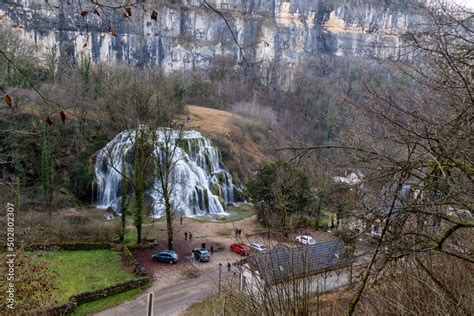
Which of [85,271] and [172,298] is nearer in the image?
[172,298]

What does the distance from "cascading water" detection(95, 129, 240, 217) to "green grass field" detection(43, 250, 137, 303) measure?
5835 mm

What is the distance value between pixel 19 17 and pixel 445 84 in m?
46.1

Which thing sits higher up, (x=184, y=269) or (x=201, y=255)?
(x=201, y=255)

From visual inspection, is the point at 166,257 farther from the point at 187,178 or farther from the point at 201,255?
the point at 187,178

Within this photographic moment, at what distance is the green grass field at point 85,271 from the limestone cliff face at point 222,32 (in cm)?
2842

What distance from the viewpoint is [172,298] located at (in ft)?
40.8

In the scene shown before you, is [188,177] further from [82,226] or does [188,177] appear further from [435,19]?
[435,19]

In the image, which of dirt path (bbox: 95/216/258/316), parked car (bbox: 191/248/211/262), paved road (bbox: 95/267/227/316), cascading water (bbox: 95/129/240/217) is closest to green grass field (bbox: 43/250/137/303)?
dirt path (bbox: 95/216/258/316)

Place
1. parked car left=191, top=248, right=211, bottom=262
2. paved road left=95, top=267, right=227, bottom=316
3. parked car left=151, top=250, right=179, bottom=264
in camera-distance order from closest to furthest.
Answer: paved road left=95, top=267, right=227, bottom=316
parked car left=151, top=250, right=179, bottom=264
parked car left=191, top=248, right=211, bottom=262

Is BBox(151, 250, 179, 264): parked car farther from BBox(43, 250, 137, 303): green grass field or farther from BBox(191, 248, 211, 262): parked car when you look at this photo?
BBox(43, 250, 137, 303): green grass field

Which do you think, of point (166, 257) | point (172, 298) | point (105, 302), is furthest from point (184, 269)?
point (105, 302)

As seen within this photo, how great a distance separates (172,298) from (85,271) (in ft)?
11.9

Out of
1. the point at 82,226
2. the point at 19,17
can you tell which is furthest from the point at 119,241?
the point at 19,17

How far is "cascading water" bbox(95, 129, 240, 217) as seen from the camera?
22.7 metres
